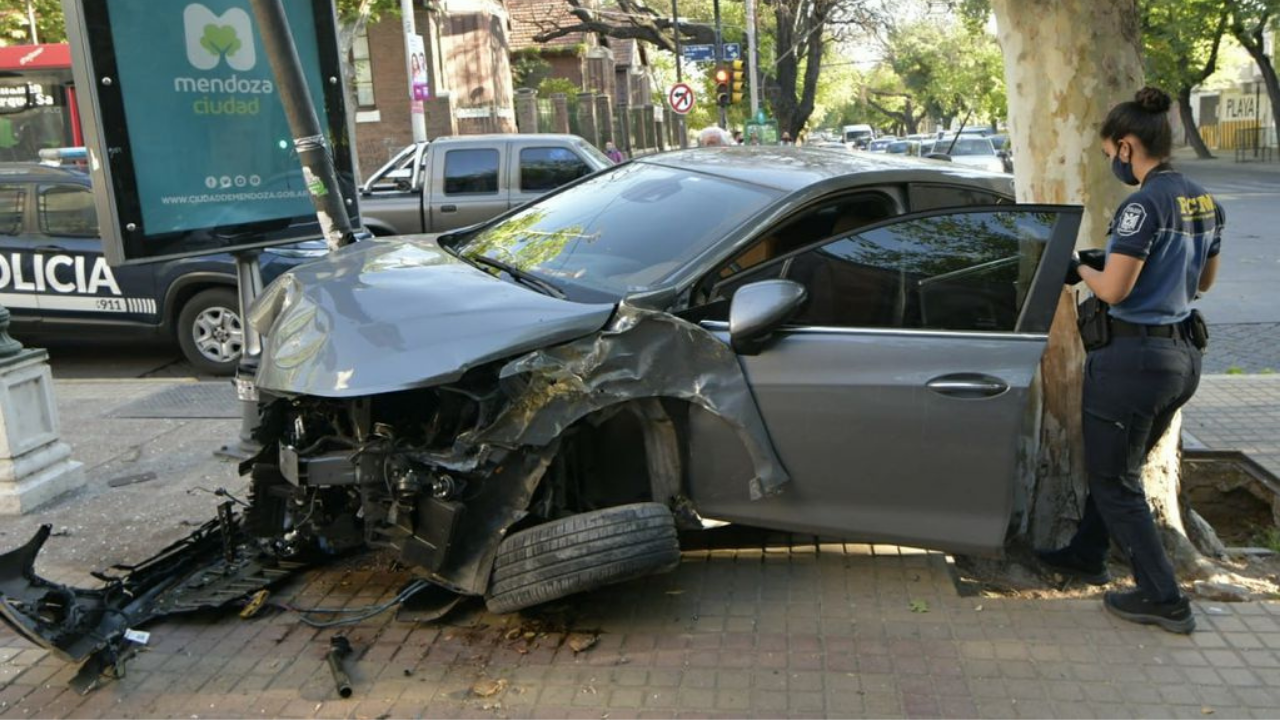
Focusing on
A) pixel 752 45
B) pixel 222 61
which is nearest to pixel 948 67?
pixel 752 45

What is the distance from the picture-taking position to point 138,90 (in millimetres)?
5336

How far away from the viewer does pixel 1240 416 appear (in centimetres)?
634

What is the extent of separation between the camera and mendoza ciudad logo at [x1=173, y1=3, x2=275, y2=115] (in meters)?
5.56

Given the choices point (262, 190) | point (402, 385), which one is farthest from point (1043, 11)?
point (262, 190)

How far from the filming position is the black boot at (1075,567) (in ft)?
14.3

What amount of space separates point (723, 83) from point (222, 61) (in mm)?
20216

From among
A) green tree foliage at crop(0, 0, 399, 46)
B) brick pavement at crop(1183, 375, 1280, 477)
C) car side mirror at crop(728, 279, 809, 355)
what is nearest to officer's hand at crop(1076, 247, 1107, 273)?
car side mirror at crop(728, 279, 809, 355)

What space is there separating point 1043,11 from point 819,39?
1164 inches

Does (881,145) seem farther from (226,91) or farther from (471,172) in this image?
(226,91)

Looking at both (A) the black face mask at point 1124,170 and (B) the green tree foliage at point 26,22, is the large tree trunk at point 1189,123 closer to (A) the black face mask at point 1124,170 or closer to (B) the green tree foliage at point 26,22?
(B) the green tree foliage at point 26,22

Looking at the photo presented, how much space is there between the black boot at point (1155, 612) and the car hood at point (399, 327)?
2241 mm

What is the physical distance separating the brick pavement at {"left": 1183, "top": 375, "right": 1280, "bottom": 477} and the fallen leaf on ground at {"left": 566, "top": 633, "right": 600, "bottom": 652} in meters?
3.74

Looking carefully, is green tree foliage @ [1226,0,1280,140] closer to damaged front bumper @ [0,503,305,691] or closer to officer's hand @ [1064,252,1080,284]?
officer's hand @ [1064,252,1080,284]

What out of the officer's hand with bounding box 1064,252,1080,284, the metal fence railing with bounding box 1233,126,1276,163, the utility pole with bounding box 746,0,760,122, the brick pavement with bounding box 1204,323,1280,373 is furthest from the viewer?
the metal fence railing with bounding box 1233,126,1276,163
